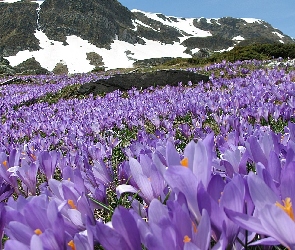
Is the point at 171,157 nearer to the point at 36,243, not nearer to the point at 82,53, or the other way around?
the point at 36,243

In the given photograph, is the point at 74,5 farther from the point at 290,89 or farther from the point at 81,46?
the point at 290,89

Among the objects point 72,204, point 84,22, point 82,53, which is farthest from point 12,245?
point 84,22

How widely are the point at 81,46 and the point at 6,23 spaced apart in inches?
1466

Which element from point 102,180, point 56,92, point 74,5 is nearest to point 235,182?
point 102,180

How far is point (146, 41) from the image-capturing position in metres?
160

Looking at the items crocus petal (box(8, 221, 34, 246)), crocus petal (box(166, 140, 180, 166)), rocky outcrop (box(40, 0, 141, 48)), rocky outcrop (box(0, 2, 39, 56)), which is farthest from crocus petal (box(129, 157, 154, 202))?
rocky outcrop (box(40, 0, 141, 48))

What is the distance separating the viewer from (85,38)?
144000mm

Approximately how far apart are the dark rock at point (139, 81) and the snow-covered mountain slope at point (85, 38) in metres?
90.9

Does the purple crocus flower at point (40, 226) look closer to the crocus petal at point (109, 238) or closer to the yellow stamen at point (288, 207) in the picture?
the crocus petal at point (109, 238)

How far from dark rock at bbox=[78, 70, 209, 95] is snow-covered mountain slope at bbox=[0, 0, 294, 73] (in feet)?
298

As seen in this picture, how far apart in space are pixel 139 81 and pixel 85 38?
137 metres

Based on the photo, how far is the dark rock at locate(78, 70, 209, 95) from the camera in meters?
12.3

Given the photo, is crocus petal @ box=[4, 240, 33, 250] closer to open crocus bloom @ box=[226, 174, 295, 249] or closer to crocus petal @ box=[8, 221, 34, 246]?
crocus petal @ box=[8, 221, 34, 246]

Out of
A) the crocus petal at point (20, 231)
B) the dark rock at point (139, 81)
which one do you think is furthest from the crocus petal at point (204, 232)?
the dark rock at point (139, 81)
